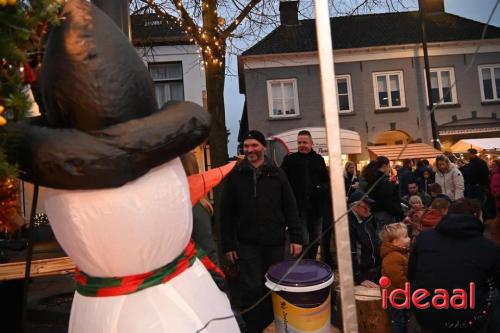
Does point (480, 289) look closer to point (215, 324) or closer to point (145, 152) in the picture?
point (215, 324)

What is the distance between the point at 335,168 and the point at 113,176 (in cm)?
83

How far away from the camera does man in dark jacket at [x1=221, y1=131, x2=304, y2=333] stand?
10.3ft

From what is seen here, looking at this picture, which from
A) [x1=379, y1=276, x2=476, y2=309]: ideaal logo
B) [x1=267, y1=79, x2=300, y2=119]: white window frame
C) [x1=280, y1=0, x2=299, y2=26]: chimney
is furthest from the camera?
[x1=267, y1=79, x2=300, y2=119]: white window frame

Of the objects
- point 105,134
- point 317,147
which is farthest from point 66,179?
point 317,147

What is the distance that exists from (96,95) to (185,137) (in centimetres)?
29

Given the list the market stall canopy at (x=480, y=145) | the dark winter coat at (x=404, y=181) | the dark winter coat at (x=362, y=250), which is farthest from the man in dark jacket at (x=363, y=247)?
the market stall canopy at (x=480, y=145)

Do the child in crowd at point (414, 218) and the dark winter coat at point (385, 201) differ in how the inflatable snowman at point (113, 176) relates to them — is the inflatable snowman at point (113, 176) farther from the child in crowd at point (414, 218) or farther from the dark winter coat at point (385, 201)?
the dark winter coat at point (385, 201)

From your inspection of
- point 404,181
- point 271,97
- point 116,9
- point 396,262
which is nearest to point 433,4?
point 396,262

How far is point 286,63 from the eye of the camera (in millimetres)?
16281

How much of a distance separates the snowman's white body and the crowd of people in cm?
25

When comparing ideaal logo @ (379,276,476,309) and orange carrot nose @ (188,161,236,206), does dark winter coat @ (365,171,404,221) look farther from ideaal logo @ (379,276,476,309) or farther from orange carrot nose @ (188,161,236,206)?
orange carrot nose @ (188,161,236,206)

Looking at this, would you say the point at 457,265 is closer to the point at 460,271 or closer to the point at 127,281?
the point at 460,271

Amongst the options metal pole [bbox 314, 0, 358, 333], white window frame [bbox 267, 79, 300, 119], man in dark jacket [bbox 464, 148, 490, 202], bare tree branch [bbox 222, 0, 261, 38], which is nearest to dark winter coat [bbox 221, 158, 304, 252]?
metal pole [bbox 314, 0, 358, 333]

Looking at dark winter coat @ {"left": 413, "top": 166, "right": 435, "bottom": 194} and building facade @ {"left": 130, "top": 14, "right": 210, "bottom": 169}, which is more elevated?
building facade @ {"left": 130, "top": 14, "right": 210, "bottom": 169}
